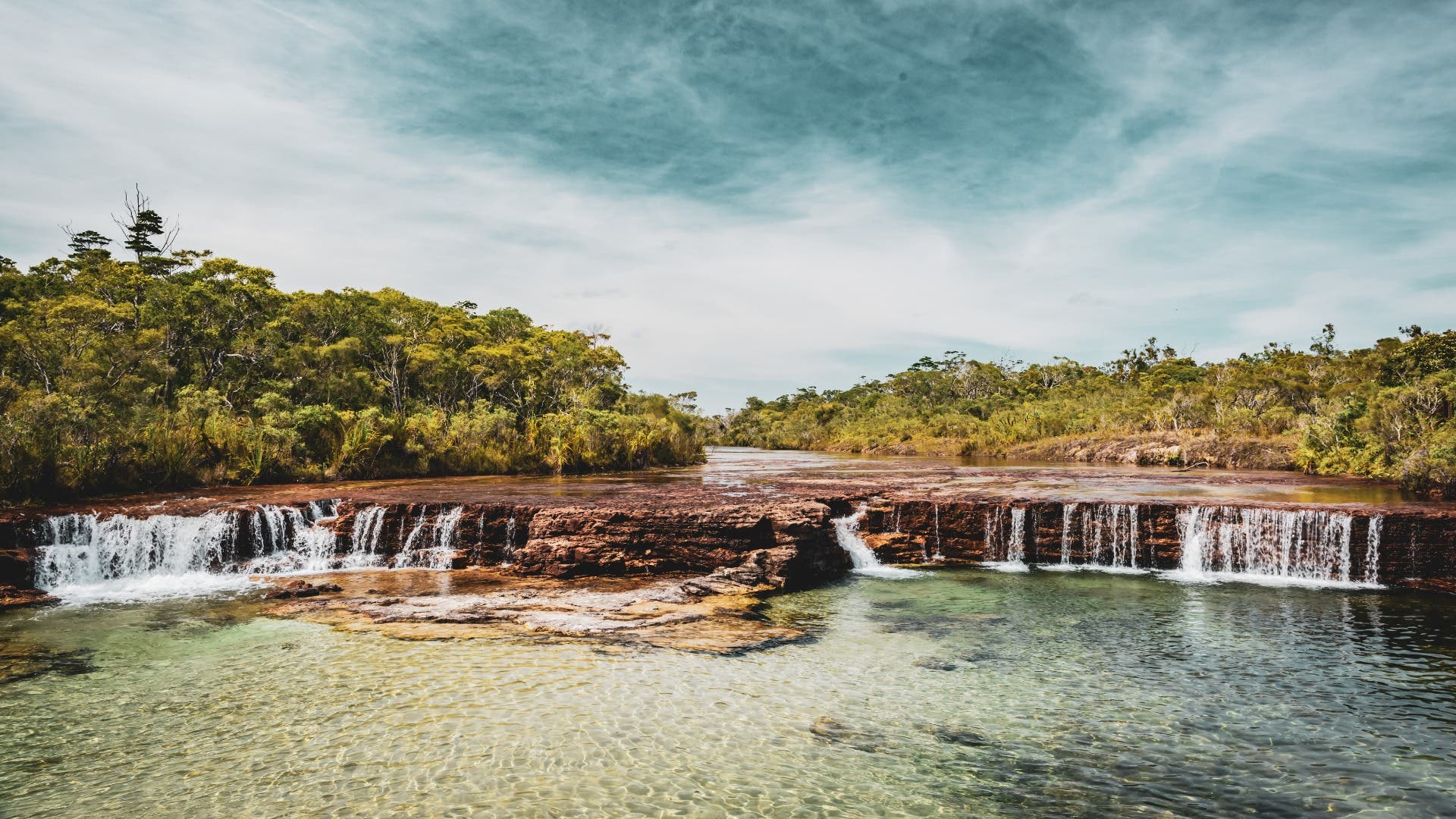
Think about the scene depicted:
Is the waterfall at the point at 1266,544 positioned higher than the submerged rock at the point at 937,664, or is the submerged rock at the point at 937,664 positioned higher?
the waterfall at the point at 1266,544

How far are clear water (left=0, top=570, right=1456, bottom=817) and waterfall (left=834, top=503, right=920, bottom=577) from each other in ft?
14.8

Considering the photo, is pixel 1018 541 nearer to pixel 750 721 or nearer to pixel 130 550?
pixel 750 721

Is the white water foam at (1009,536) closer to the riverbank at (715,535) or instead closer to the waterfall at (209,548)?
the riverbank at (715,535)

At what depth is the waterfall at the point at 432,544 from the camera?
14156 mm

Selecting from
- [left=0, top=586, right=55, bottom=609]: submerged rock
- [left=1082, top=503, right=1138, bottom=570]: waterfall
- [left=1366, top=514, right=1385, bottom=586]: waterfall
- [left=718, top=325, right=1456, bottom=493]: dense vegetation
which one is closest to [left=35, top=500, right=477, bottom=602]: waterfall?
[left=0, top=586, right=55, bottom=609]: submerged rock

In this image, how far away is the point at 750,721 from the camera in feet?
22.0

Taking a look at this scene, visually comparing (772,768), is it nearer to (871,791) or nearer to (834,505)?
(871,791)

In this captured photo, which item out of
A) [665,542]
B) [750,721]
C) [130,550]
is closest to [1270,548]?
[665,542]

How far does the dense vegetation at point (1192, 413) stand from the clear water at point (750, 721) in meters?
14.2

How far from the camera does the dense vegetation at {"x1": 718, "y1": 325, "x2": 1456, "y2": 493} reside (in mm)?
22844

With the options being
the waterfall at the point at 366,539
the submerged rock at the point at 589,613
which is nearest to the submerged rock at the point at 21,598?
the submerged rock at the point at 589,613

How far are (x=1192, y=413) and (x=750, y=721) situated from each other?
136 feet

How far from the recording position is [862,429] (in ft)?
217

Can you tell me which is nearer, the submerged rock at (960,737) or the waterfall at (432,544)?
the submerged rock at (960,737)
